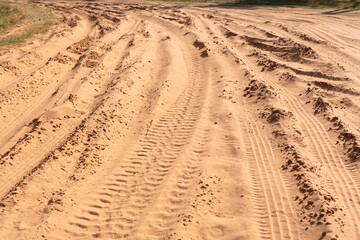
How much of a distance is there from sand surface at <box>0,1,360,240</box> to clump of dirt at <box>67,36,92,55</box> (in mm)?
81

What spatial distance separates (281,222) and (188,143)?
227 cm

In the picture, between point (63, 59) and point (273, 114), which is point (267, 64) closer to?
point (273, 114)

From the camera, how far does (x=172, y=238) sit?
15.4ft

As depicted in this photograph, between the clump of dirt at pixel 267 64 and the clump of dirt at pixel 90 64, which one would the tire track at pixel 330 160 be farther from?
the clump of dirt at pixel 90 64

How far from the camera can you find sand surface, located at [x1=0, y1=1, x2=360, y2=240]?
5.02 meters

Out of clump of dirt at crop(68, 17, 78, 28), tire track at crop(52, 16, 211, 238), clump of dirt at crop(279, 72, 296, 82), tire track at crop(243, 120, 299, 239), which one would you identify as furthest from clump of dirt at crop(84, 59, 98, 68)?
clump of dirt at crop(68, 17, 78, 28)

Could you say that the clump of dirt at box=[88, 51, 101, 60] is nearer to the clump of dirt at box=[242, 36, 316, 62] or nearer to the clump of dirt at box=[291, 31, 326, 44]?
the clump of dirt at box=[242, 36, 316, 62]

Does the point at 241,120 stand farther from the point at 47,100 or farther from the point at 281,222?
the point at 47,100

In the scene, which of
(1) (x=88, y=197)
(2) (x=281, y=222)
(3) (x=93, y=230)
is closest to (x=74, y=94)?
(1) (x=88, y=197)

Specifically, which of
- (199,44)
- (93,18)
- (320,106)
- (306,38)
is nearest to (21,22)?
(93,18)

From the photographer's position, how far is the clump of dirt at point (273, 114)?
720cm

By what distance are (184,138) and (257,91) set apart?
243cm

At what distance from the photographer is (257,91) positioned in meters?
8.38

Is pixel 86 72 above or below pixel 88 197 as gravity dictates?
above
